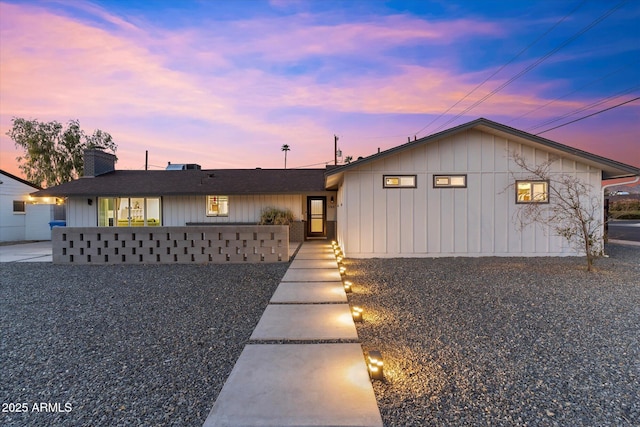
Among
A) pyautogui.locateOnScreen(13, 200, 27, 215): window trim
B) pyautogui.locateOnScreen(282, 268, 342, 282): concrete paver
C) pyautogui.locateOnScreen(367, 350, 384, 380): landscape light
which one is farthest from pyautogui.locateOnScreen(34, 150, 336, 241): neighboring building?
pyautogui.locateOnScreen(367, 350, 384, 380): landscape light

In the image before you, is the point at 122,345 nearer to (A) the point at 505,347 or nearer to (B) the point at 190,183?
(A) the point at 505,347

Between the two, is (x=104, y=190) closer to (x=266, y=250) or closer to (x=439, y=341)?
(x=266, y=250)

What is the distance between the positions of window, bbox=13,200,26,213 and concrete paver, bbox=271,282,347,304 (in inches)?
698

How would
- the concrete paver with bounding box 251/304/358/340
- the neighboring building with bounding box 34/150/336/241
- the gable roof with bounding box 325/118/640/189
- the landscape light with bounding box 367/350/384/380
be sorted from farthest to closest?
the neighboring building with bounding box 34/150/336/241 < the gable roof with bounding box 325/118/640/189 < the concrete paver with bounding box 251/304/358/340 < the landscape light with bounding box 367/350/384/380

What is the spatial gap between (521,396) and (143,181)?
17.2 metres

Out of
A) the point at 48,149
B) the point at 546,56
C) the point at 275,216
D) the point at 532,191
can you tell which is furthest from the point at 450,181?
the point at 48,149

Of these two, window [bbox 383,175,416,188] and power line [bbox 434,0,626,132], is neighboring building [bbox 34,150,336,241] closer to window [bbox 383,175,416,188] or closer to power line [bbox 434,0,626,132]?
window [bbox 383,175,416,188]

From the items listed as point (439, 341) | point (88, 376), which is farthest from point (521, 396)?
point (88, 376)

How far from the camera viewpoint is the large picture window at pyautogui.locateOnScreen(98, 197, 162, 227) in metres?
15.4

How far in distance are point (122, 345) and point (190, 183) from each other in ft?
43.0

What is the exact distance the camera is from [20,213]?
16469 millimetres

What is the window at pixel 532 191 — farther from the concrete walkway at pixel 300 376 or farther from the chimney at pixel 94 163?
the chimney at pixel 94 163

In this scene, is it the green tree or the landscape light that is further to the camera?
the green tree

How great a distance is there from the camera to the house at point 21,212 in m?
15.8
